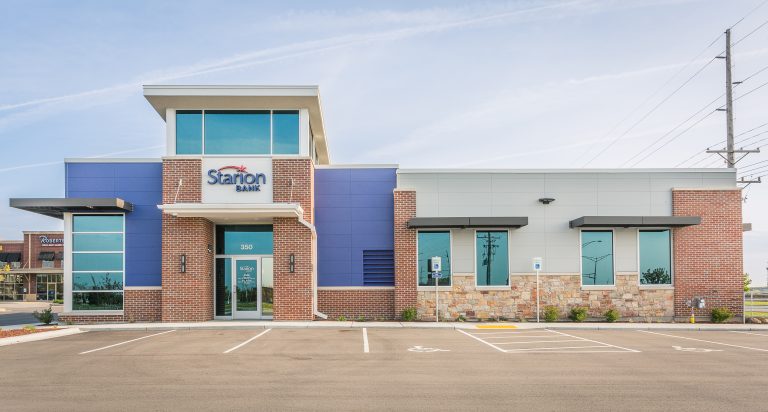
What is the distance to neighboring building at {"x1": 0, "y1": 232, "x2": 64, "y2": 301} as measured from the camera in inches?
2308

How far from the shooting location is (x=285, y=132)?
21141 millimetres

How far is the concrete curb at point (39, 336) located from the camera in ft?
51.5

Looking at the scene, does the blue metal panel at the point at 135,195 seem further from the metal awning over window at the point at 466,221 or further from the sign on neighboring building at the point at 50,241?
the sign on neighboring building at the point at 50,241

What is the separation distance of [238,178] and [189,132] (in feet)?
8.06

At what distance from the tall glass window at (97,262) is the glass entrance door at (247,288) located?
405 cm

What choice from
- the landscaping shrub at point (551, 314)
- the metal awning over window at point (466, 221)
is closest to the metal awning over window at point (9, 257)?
the metal awning over window at point (466, 221)

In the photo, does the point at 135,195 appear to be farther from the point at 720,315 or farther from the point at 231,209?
the point at 720,315

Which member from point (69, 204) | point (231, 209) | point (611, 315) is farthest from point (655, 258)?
point (69, 204)

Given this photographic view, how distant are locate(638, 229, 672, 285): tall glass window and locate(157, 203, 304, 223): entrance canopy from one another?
12.9m

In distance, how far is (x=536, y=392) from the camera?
9.21m

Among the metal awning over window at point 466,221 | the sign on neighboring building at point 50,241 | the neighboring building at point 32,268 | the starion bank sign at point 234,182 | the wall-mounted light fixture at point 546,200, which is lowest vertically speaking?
the neighboring building at point 32,268

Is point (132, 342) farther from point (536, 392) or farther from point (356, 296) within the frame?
point (536, 392)

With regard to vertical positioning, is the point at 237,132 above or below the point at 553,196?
above

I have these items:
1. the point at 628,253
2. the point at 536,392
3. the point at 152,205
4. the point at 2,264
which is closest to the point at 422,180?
the point at 628,253
